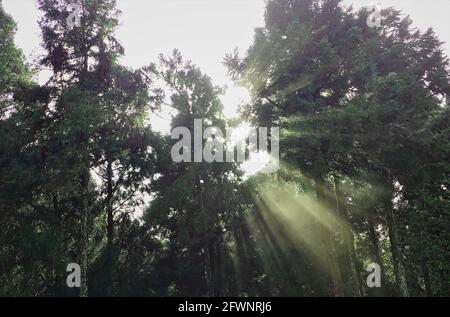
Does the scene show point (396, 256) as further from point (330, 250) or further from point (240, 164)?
point (240, 164)

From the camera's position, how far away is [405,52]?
62.1 ft

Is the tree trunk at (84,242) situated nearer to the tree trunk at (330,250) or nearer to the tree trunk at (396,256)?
the tree trunk at (330,250)

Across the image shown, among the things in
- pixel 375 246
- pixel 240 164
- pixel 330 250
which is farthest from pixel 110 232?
pixel 375 246

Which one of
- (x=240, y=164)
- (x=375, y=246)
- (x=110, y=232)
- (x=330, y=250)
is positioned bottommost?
(x=330, y=250)

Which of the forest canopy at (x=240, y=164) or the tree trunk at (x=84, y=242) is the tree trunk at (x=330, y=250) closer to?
the forest canopy at (x=240, y=164)

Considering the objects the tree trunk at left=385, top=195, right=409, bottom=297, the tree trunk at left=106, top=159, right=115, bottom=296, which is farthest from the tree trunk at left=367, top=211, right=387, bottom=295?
the tree trunk at left=106, top=159, right=115, bottom=296

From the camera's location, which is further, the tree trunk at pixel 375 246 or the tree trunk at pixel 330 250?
the tree trunk at pixel 375 246

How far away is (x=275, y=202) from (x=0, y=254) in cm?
1295

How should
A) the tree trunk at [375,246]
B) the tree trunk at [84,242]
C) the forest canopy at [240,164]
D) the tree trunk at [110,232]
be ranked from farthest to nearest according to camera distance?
the tree trunk at [375,246]
the tree trunk at [110,232]
the tree trunk at [84,242]
the forest canopy at [240,164]

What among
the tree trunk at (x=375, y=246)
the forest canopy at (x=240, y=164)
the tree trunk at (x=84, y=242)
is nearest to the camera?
the forest canopy at (x=240, y=164)

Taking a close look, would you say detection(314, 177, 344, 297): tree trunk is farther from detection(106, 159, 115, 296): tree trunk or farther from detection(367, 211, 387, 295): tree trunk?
detection(106, 159, 115, 296): tree trunk

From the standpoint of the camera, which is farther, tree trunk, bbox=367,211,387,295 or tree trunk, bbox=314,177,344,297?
tree trunk, bbox=367,211,387,295

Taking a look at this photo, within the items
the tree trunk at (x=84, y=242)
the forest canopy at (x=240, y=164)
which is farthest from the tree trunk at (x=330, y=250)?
the tree trunk at (x=84, y=242)
